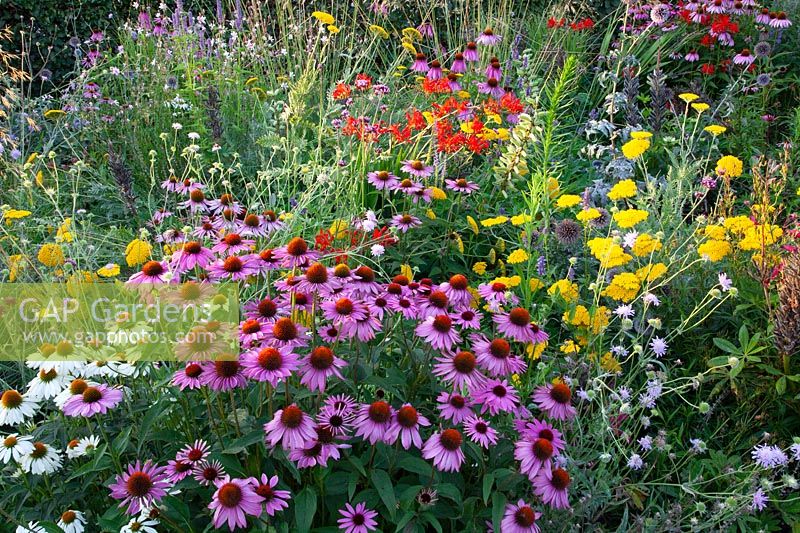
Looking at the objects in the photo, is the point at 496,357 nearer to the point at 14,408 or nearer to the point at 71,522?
the point at 71,522

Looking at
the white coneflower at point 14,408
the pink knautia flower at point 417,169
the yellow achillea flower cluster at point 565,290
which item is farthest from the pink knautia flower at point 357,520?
the pink knautia flower at point 417,169

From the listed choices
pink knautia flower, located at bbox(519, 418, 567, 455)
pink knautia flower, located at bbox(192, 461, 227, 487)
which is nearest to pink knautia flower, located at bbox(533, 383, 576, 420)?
pink knautia flower, located at bbox(519, 418, 567, 455)

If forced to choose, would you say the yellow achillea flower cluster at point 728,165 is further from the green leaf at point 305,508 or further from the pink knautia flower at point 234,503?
the pink knautia flower at point 234,503

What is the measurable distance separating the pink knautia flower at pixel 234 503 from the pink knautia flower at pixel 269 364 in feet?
0.71

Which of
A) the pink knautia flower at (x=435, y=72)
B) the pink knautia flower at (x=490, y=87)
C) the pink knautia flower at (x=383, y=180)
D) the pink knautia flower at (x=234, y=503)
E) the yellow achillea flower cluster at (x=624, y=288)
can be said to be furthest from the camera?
the pink knautia flower at (x=435, y=72)

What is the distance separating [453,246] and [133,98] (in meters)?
2.64

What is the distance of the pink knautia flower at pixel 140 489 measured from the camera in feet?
4.91

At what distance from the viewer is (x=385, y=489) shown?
5.28 ft

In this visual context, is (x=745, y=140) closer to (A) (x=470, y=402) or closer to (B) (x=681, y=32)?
(B) (x=681, y=32)

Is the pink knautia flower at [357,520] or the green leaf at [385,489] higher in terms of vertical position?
the green leaf at [385,489]

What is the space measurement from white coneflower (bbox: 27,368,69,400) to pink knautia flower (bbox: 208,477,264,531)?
1.87 feet

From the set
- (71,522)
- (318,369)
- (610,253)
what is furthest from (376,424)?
(610,253)

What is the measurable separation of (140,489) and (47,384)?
1.45 ft

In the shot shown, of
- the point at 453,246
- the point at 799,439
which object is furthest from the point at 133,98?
the point at 799,439
